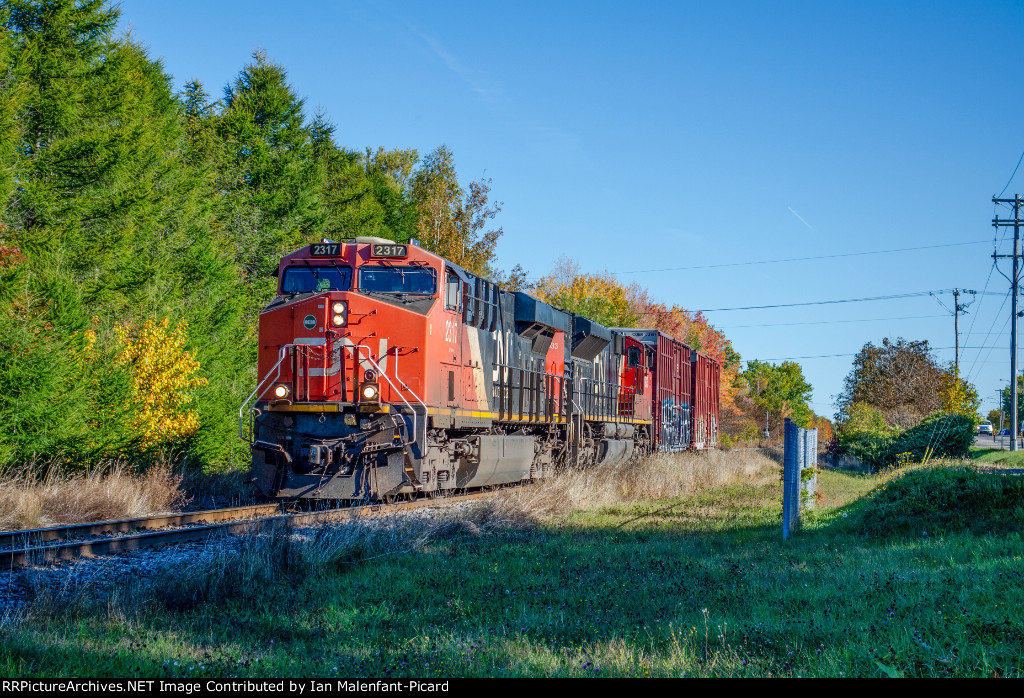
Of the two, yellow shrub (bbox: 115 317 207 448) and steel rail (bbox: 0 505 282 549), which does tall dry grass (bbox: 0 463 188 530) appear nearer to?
steel rail (bbox: 0 505 282 549)

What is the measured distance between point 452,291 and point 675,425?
53.9 feet

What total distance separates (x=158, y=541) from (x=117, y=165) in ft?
42.5

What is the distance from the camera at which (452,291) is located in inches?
505

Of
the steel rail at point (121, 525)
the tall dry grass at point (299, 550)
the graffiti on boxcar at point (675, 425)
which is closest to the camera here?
the tall dry grass at point (299, 550)

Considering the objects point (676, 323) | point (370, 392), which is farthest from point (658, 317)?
point (370, 392)

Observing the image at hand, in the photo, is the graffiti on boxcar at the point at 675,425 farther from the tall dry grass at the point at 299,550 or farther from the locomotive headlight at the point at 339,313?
the locomotive headlight at the point at 339,313

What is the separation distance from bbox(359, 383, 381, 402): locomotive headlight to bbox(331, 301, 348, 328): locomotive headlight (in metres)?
1.05

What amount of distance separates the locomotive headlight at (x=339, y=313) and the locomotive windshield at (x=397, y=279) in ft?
1.66

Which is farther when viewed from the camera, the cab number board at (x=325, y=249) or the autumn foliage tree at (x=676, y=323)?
the autumn foliage tree at (x=676, y=323)

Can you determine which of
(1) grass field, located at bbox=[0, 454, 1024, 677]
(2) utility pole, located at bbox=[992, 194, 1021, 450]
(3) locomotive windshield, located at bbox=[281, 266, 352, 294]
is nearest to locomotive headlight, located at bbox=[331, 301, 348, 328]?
(3) locomotive windshield, located at bbox=[281, 266, 352, 294]

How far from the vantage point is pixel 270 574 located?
305 inches

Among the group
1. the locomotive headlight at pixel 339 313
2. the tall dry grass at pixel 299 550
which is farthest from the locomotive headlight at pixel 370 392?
the tall dry grass at pixel 299 550

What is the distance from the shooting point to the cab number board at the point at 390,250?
488 inches

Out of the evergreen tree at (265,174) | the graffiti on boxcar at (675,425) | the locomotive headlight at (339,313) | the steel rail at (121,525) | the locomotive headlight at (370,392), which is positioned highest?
the evergreen tree at (265,174)
